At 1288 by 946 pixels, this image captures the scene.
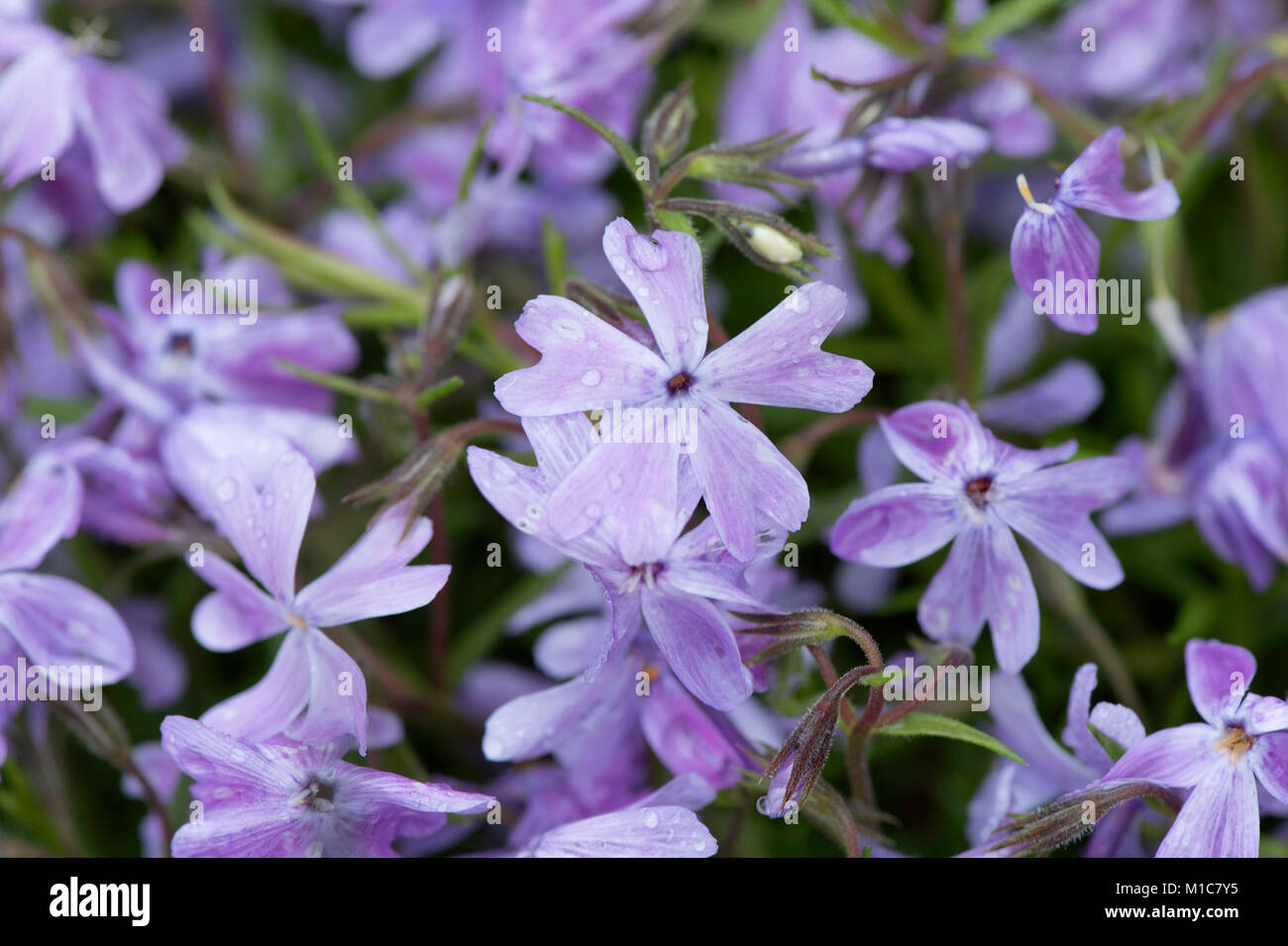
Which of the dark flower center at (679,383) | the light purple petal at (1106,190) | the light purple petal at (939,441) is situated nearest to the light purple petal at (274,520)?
the dark flower center at (679,383)

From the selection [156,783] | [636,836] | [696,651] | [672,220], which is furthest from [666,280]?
[156,783]

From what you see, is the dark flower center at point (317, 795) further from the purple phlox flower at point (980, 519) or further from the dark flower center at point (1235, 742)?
the dark flower center at point (1235, 742)

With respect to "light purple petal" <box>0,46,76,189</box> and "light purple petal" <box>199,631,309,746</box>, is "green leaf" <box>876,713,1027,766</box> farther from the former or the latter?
"light purple petal" <box>0,46,76,189</box>

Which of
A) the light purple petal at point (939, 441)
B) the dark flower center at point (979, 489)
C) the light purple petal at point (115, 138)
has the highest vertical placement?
the light purple petal at point (115, 138)

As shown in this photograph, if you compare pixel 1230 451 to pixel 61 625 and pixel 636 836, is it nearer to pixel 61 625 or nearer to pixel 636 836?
pixel 636 836

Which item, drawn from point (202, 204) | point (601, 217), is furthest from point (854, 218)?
point (202, 204)

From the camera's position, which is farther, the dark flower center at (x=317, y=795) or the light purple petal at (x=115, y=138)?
the light purple petal at (x=115, y=138)
